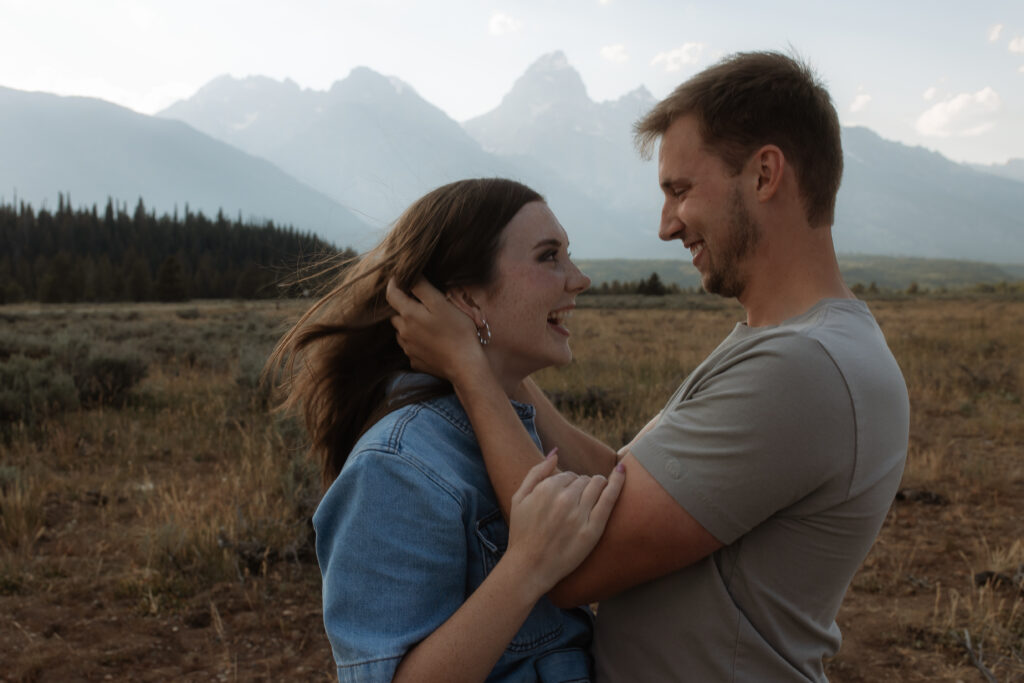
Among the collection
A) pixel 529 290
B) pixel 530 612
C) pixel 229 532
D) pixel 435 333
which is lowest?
pixel 229 532

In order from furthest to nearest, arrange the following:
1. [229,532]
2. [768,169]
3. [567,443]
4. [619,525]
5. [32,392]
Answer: [32,392], [229,532], [567,443], [768,169], [619,525]

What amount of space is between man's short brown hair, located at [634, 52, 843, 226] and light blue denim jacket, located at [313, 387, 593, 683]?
41.8 inches

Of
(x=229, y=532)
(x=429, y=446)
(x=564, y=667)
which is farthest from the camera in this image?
(x=229, y=532)

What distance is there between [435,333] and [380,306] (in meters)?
0.25

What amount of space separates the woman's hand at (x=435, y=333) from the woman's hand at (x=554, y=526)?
1.24 ft

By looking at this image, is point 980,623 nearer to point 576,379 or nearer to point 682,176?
Answer: point 682,176

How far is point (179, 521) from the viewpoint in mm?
4930

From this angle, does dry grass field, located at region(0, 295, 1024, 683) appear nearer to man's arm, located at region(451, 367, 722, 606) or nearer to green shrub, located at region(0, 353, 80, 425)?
green shrub, located at region(0, 353, 80, 425)

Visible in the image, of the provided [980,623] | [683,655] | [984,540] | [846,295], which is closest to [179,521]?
[683,655]

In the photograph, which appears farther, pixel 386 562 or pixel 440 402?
pixel 440 402

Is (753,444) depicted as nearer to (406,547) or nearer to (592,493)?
(592,493)

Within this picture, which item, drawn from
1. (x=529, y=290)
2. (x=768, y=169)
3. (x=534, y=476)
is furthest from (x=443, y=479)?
(x=768, y=169)

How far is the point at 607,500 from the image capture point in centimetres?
146

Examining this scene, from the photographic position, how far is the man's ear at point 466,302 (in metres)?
1.86
